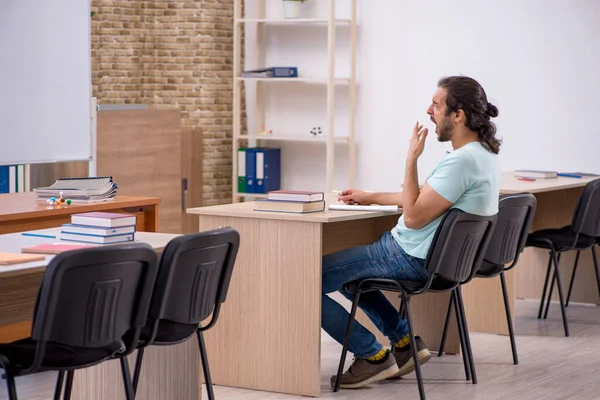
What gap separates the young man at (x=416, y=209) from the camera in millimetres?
4168

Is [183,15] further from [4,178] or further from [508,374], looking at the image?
[508,374]

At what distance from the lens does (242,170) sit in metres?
8.50

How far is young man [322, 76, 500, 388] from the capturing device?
4168mm

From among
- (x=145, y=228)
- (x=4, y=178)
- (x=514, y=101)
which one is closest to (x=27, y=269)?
(x=145, y=228)

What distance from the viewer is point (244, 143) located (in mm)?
8805

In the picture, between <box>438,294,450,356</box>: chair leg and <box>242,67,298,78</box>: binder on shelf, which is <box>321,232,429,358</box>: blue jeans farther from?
<box>242,67,298,78</box>: binder on shelf

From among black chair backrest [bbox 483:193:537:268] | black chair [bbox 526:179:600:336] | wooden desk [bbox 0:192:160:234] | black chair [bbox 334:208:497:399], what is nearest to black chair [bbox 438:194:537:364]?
black chair backrest [bbox 483:193:537:268]

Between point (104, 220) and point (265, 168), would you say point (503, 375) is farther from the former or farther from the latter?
point (265, 168)

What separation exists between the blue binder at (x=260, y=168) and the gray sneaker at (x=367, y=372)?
4.02m

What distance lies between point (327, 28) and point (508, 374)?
167 inches

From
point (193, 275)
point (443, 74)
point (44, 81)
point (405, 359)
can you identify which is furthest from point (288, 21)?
point (193, 275)

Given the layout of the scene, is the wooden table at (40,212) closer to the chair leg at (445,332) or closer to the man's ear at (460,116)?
the chair leg at (445,332)

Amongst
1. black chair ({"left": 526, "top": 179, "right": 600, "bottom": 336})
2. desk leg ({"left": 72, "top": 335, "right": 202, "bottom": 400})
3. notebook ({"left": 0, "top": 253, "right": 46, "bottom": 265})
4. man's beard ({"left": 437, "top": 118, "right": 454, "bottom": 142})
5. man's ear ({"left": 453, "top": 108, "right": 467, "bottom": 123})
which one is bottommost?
desk leg ({"left": 72, "top": 335, "right": 202, "bottom": 400})

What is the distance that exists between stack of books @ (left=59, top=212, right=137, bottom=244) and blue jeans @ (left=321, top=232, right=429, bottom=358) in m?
1.19
